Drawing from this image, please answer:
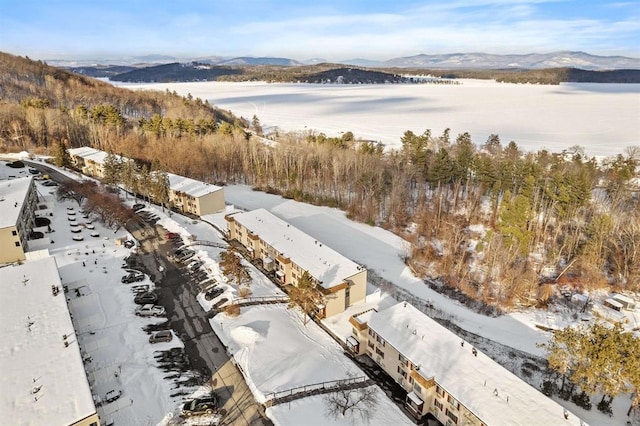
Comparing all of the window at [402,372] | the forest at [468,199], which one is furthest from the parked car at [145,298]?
the window at [402,372]

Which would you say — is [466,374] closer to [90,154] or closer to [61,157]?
[90,154]

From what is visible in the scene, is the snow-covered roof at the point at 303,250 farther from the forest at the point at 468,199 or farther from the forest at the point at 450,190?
the forest at the point at 450,190

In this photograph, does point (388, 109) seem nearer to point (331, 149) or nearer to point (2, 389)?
point (331, 149)

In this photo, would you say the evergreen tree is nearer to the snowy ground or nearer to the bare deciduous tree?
the snowy ground

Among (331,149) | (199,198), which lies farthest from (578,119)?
(199,198)

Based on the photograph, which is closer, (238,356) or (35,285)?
(238,356)

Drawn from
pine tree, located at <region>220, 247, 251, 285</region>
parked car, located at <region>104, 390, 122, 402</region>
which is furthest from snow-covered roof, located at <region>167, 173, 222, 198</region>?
parked car, located at <region>104, 390, 122, 402</region>

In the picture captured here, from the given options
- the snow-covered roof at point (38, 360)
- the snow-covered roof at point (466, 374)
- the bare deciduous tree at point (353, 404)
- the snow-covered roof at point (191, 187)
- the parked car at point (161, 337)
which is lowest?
the bare deciduous tree at point (353, 404)
